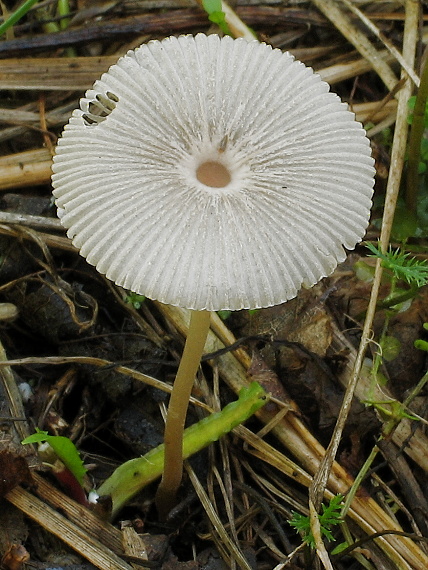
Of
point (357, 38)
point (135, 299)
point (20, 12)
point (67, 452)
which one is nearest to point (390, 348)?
point (135, 299)

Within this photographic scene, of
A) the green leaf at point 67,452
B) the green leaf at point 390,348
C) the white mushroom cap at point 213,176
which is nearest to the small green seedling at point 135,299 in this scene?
the green leaf at point 67,452

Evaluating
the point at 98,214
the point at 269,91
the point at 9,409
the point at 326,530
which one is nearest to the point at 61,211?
the point at 98,214

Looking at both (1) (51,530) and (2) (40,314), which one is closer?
(1) (51,530)

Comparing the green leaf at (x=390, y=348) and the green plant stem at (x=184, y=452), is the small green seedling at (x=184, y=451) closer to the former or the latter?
the green plant stem at (x=184, y=452)

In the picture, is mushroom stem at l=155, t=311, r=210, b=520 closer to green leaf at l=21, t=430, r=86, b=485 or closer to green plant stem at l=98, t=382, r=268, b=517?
green plant stem at l=98, t=382, r=268, b=517

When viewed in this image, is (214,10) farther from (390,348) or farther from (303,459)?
(303,459)

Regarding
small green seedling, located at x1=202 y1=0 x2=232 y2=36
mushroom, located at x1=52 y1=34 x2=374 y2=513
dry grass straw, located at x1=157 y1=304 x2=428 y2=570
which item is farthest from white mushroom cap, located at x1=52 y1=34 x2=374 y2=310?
small green seedling, located at x1=202 y1=0 x2=232 y2=36

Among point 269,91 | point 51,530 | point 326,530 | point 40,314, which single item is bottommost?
point 51,530

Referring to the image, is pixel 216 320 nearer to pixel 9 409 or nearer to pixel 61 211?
pixel 9 409
